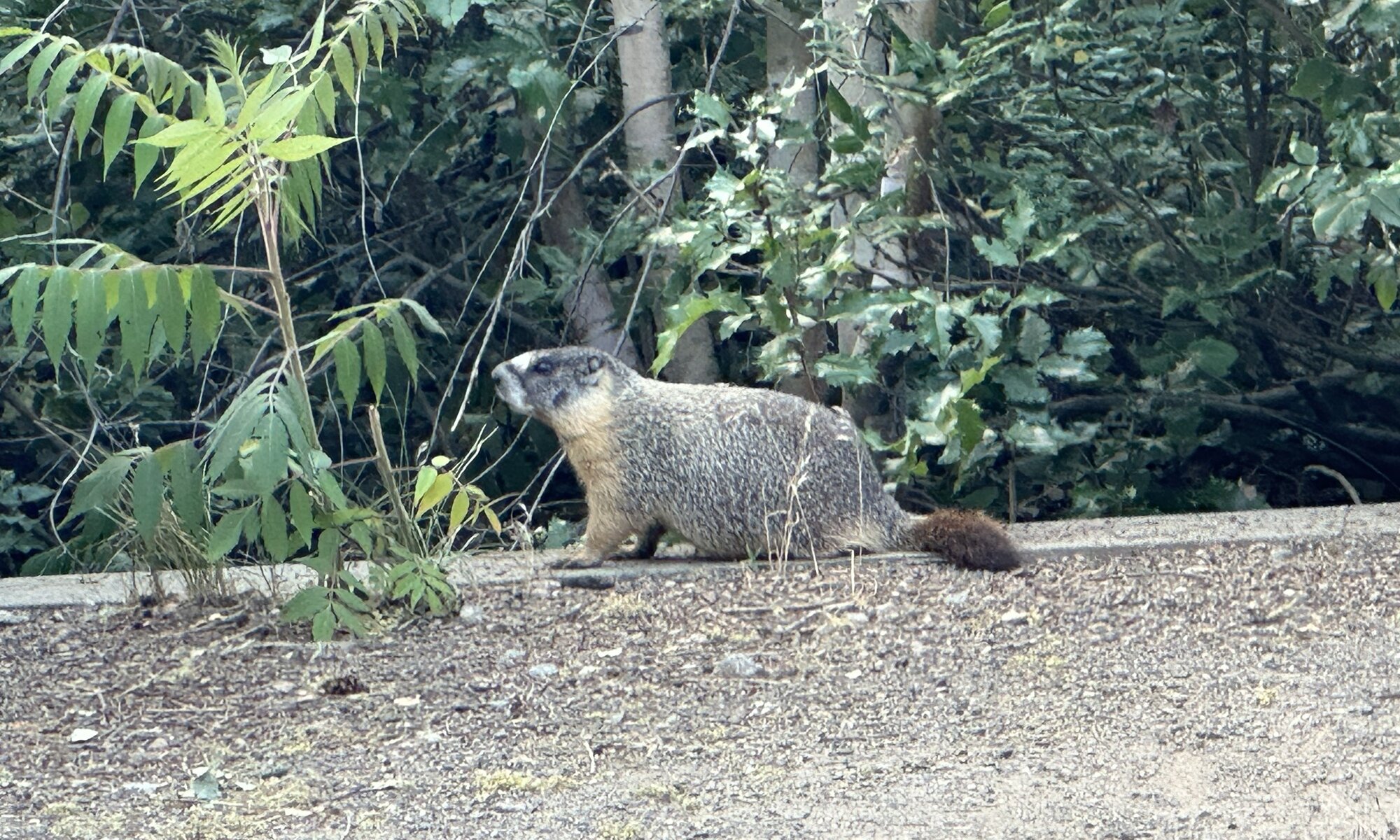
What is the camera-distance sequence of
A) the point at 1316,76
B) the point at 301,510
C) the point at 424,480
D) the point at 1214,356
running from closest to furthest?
the point at 301,510
the point at 424,480
the point at 1316,76
the point at 1214,356

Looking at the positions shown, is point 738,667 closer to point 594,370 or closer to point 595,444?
point 595,444

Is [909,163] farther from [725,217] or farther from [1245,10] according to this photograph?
[1245,10]

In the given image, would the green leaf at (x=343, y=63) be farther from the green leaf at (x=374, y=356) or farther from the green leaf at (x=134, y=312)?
the green leaf at (x=134, y=312)

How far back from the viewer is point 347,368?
13.5 ft

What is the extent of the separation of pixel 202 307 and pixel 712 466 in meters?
1.78

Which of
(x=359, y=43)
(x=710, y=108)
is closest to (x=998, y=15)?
(x=710, y=108)

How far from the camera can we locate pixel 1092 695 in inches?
154

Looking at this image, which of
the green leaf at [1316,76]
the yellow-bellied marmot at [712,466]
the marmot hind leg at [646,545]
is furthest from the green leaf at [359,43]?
the green leaf at [1316,76]

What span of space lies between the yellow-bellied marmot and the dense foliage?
22 cm

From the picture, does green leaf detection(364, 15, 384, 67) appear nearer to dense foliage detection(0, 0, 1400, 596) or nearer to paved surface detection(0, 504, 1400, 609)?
dense foliage detection(0, 0, 1400, 596)

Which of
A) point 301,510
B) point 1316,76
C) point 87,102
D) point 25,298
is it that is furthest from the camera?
point 1316,76

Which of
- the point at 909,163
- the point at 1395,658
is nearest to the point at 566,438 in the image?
the point at 909,163

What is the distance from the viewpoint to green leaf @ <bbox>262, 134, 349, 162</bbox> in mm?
3605

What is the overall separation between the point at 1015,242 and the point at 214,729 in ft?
9.23
